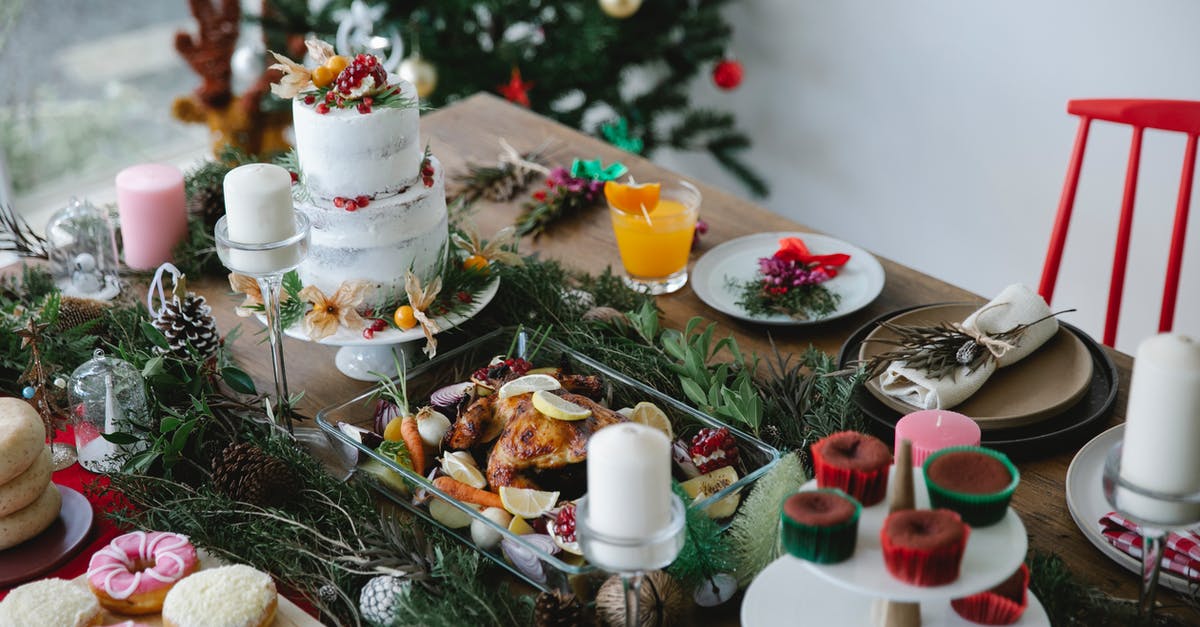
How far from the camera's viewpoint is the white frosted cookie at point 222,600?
99 cm

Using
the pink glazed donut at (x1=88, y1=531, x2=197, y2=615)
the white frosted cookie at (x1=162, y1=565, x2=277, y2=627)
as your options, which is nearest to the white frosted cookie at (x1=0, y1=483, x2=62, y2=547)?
the pink glazed donut at (x1=88, y1=531, x2=197, y2=615)

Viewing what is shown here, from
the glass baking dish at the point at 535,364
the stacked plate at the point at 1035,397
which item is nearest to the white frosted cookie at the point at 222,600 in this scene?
the glass baking dish at the point at 535,364

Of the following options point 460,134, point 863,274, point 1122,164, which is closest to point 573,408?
point 863,274

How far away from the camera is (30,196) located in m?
3.54

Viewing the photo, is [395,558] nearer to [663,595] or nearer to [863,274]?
[663,595]

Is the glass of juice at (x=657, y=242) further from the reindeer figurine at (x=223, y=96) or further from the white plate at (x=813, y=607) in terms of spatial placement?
the reindeer figurine at (x=223, y=96)

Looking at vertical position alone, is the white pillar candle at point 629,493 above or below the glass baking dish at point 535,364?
above

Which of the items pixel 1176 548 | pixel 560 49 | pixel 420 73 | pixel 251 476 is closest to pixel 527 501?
pixel 251 476

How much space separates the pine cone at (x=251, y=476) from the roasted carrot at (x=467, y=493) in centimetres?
16

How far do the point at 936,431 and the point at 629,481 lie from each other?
0.45 m

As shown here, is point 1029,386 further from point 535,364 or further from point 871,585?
point 871,585

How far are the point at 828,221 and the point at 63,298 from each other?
2.41m

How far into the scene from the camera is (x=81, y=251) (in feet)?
5.32

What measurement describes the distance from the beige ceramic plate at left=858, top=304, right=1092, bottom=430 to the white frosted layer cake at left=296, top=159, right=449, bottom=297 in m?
0.56
